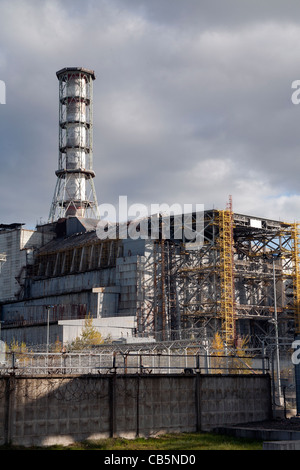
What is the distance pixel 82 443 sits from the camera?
29391 mm

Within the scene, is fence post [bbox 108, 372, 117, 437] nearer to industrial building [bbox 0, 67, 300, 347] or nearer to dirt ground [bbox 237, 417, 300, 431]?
dirt ground [bbox 237, 417, 300, 431]

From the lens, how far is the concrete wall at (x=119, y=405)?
28.5 m

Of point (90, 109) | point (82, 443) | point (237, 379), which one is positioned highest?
point (90, 109)

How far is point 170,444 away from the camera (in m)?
29.9

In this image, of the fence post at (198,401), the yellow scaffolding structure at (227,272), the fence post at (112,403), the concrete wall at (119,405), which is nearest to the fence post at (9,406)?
the concrete wall at (119,405)

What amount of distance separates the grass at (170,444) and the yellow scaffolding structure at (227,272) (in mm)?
51743

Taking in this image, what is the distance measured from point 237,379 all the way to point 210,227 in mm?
52894

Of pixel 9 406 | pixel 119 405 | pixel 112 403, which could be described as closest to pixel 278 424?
pixel 119 405

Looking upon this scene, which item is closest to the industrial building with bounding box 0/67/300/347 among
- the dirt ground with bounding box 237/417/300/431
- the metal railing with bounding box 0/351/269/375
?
the metal railing with bounding box 0/351/269/375

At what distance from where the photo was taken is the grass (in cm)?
2878

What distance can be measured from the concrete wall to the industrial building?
42.0m

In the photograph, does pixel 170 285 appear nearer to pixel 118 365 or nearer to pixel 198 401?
pixel 118 365
